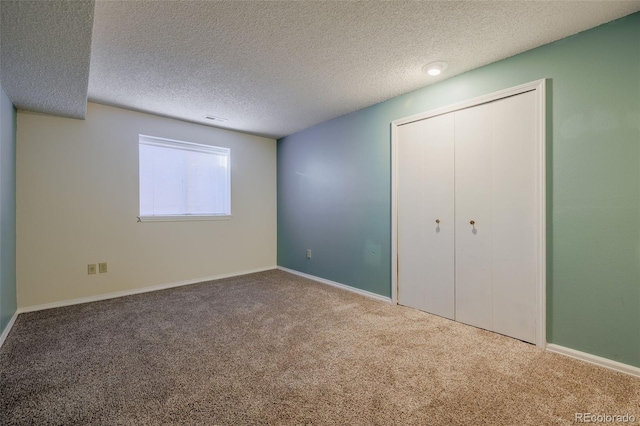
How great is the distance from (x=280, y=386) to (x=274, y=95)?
103 inches

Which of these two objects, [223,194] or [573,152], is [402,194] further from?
[223,194]

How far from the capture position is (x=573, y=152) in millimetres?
1933

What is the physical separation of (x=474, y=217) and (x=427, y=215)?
436 mm

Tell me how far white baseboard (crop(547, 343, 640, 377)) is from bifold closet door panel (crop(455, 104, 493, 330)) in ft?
1.44

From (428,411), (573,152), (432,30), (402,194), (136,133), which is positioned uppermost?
(432,30)

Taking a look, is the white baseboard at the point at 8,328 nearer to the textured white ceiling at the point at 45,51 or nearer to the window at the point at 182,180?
the window at the point at 182,180

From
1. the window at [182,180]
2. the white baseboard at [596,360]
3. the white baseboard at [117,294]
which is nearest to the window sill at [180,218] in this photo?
the window at [182,180]

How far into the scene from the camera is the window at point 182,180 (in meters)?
3.60

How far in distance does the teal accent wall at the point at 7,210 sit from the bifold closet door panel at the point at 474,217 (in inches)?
149

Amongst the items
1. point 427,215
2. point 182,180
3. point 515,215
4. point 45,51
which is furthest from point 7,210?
point 515,215

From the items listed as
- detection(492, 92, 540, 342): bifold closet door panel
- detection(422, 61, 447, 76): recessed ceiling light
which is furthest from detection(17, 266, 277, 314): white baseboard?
detection(422, 61, 447, 76): recessed ceiling light

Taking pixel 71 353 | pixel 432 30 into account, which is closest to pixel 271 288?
pixel 71 353

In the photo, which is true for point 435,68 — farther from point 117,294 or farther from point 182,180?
point 117,294

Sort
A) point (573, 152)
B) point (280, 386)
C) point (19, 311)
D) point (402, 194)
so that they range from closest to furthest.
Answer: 1. point (280, 386)
2. point (573, 152)
3. point (19, 311)
4. point (402, 194)
